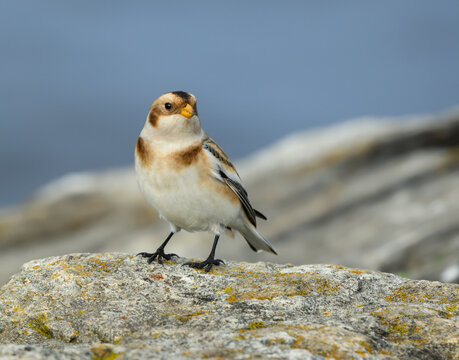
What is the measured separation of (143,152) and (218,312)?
2425mm

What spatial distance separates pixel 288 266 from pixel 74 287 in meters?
2.15

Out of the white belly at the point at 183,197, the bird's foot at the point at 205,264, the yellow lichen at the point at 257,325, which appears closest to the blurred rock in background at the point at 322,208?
the white belly at the point at 183,197

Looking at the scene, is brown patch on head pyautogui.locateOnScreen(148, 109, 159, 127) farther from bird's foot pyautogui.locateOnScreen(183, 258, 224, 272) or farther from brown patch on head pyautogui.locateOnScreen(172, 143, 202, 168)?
bird's foot pyautogui.locateOnScreen(183, 258, 224, 272)

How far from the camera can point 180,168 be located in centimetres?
651

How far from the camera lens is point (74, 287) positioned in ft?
17.3

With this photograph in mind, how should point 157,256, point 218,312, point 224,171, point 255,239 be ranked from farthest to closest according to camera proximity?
point 255,239, point 224,171, point 157,256, point 218,312

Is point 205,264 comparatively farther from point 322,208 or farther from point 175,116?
point 322,208

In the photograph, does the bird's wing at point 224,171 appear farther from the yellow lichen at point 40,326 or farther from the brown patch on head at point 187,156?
the yellow lichen at point 40,326

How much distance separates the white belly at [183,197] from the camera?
21.4 feet

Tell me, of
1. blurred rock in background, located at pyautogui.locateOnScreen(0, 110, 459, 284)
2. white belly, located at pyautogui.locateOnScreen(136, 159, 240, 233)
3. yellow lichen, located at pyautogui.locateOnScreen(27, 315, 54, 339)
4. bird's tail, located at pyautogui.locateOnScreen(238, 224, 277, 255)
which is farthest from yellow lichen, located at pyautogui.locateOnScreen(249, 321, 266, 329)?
blurred rock in background, located at pyautogui.locateOnScreen(0, 110, 459, 284)

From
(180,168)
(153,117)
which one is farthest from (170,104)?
(180,168)

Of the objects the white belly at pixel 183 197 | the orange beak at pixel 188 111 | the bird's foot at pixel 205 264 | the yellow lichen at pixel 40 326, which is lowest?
the yellow lichen at pixel 40 326

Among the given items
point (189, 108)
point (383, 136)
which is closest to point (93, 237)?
point (383, 136)

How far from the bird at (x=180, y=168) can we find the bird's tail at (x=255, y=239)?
2.32 ft
